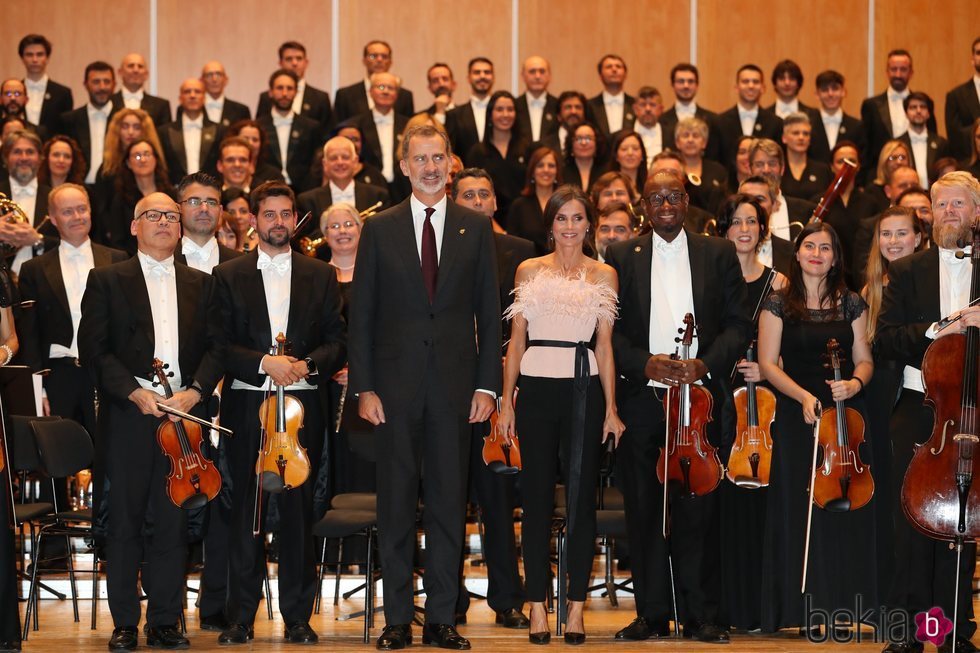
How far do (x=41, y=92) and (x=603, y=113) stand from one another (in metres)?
→ 3.75

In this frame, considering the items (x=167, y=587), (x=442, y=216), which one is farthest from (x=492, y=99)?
(x=167, y=587)

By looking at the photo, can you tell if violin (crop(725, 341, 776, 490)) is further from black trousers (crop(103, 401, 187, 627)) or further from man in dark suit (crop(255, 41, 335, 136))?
man in dark suit (crop(255, 41, 335, 136))

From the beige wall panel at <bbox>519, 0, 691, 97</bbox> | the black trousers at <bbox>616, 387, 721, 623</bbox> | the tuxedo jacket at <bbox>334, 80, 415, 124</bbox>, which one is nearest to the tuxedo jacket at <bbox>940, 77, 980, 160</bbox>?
the beige wall panel at <bbox>519, 0, 691, 97</bbox>

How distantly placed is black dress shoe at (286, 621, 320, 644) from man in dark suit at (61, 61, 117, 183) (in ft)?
15.4

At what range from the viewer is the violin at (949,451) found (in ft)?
12.4

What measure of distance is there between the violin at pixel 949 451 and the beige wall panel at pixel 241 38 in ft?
24.7

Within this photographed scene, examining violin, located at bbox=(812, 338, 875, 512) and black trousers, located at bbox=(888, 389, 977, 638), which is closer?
black trousers, located at bbox=(888, 389, 977, 638)

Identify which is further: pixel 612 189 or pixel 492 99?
pixel 492 99

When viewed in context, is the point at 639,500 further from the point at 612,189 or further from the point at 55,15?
the point at 55,15

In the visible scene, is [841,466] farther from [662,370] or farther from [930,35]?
[930,35]

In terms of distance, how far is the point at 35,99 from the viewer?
880 cm

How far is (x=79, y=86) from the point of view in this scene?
Answer: 10.5m

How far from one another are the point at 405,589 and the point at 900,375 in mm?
1951

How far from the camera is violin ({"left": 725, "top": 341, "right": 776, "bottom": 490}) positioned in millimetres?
4570
